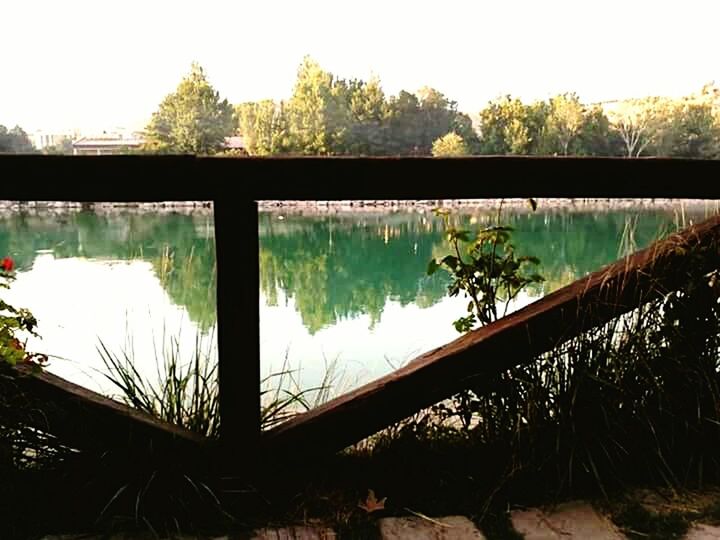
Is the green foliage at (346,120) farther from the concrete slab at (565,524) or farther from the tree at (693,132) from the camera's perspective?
the concrete slab at (565,524)

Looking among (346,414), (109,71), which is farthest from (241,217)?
(109,71)

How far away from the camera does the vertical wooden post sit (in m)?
1.37

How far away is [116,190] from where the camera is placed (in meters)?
1.32

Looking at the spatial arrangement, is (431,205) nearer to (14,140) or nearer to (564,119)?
(564,119)

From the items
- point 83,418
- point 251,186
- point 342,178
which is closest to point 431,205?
point 342,178

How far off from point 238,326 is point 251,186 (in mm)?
304

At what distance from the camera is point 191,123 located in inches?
81.9

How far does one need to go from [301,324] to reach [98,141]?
139 cm

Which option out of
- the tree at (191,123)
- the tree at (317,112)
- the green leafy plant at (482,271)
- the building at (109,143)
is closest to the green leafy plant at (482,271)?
the green leafy plant at (482,271)

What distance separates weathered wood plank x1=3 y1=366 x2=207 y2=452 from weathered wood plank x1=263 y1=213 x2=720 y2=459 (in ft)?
0.82

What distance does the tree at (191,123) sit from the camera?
6.07 ft

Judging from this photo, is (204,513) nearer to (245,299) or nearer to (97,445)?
(97,445)

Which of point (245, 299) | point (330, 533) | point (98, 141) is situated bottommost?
point (330, 533)

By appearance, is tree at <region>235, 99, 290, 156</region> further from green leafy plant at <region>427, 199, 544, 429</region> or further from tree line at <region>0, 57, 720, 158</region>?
green leafy plant at <region>427, 199, 544, 429</region>
